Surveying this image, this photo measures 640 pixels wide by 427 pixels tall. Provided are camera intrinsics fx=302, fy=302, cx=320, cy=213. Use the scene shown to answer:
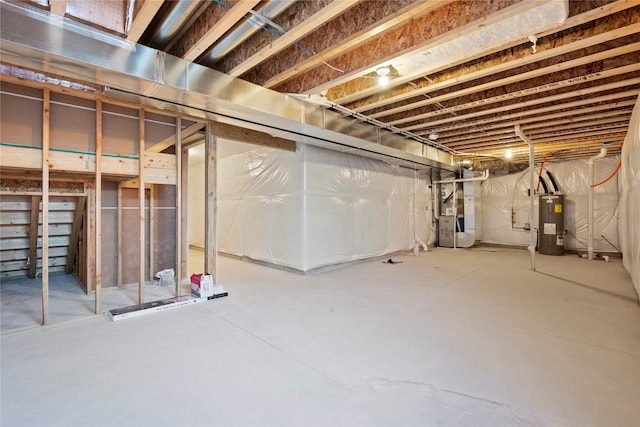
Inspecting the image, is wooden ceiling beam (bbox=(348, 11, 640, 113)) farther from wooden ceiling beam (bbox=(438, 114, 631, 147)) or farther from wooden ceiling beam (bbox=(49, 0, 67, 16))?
wooden ceiling beam (bbox=(49, 0, 67, 16))

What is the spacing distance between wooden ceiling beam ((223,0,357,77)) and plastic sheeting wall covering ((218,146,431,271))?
7.03 ft

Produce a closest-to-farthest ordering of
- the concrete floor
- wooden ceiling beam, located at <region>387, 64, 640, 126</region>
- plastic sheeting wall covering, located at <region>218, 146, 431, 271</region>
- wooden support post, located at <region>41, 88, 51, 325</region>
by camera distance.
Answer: the concrete floor
wooden support post, located at <region>41, 88, 51, 325</region>
wooden ceiling beam, located at <region>387, 64, 640, 126</region>
plastic sheeting wall covering, located at <region>218, 146, 431, 271</region>

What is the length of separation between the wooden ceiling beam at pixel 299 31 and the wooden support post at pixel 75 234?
2.68m

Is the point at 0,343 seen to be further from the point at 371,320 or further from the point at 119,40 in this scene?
the point at 371,320

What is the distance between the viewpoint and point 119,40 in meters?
2.23

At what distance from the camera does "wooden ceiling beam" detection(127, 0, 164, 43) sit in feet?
6.01

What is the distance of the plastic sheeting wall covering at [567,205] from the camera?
661 cm

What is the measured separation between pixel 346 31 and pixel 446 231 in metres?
6.70

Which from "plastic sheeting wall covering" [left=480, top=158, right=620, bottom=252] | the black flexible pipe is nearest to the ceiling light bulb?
"plastic sheeting wall covering" [left=480, top=158, right=620, bottom=252]

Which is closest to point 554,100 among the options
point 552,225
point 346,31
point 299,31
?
point 346,31

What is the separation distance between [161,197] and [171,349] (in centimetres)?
254

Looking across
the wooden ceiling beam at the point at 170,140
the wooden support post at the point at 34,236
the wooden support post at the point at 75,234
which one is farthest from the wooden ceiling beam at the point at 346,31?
the wooden support post at the point at 34,236

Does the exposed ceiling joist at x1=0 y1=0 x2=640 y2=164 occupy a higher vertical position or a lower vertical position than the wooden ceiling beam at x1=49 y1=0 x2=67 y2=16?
higher

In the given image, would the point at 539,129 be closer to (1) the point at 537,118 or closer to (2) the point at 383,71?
(1) the point at 537,118
